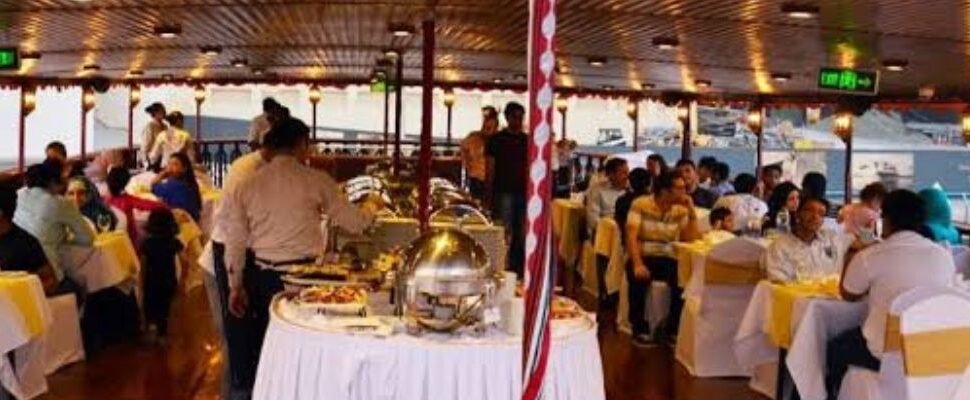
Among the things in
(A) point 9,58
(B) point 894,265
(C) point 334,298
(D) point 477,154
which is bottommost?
(C) point 334,298

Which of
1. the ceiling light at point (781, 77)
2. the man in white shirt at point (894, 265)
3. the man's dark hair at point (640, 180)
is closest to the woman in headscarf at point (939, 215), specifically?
the man in white shirt at point (894, 265)

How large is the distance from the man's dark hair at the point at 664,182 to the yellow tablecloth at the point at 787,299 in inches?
68.4

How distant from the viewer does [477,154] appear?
1052 centimetres

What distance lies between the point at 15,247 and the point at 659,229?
4.01 metres

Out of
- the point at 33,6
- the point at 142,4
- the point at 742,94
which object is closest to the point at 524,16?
the point at 142,4

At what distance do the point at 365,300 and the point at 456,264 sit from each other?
71 cm

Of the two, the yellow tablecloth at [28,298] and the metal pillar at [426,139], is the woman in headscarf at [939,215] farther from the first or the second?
the yellow tablecloth at [28,298]

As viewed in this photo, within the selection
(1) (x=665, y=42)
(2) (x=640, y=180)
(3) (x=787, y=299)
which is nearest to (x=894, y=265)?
(3) (x=787, y=299)

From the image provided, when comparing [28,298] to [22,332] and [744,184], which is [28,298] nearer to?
[22,332]

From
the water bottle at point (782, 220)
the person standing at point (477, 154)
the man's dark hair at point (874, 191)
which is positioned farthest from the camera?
the person standing at point (477, 154)

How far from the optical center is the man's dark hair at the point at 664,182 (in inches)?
324

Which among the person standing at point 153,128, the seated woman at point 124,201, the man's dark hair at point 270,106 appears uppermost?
the man's dark hair at point 270,106

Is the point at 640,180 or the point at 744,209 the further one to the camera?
the point at 744,209

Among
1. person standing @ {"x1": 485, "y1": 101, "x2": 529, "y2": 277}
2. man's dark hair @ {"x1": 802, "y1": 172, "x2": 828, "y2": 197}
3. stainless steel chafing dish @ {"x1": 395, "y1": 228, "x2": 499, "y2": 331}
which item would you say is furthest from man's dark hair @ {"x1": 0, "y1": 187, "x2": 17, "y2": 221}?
man's dark hair @ {"x1": 802, "y1": 172, "x2": 828, "y2": 197}
